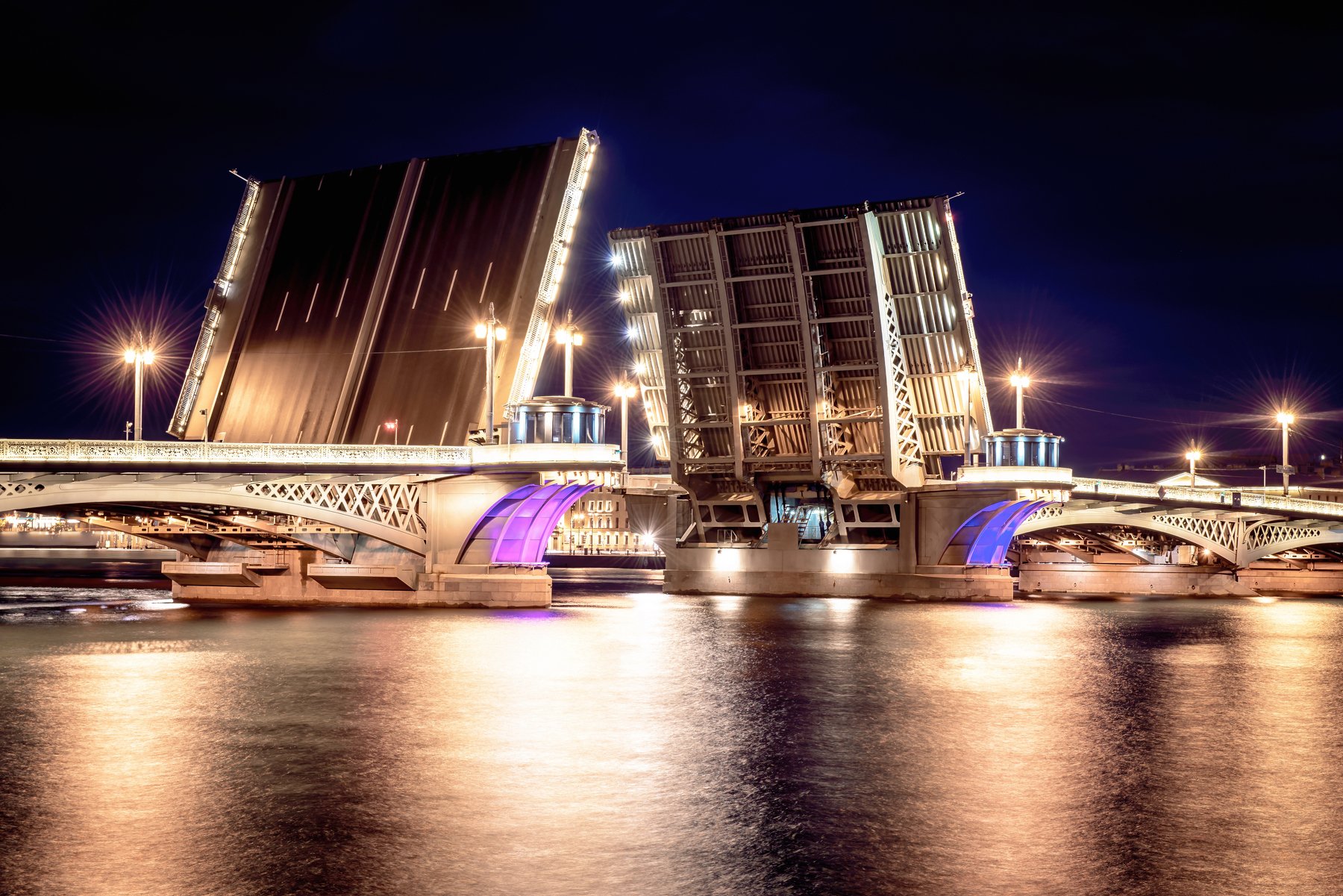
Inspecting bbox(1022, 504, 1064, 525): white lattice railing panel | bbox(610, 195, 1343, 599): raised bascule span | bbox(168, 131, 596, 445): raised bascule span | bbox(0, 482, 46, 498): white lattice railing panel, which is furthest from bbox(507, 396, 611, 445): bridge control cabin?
bbox(1022, 504, 1064, 525): white lattice railing panel

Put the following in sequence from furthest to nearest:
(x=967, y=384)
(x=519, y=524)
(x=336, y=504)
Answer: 1. (x=967, y=384)
2. (x=519, y=524)
3. (x=336, y=504)

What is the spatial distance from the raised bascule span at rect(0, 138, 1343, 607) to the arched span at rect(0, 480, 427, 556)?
11 cm

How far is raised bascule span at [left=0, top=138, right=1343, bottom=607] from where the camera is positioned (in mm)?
44469

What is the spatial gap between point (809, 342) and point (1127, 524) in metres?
21.9

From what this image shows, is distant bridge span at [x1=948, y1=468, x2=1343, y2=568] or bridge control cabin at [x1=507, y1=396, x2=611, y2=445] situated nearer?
bridge control cabin at [x1=507, y1=396, x2=611, y2=445]

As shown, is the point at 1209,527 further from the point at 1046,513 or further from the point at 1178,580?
the point at 1046,513

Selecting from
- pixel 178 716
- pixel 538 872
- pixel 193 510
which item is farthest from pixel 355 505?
pixel 538 872

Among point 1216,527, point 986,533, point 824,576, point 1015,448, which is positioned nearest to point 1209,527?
point 1216,527

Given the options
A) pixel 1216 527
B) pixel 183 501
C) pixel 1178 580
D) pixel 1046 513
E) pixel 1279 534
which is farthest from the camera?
pixel 1178 580

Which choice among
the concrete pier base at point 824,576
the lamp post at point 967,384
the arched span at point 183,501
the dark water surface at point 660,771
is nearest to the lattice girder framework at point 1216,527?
the concrete pier base at point 824,576

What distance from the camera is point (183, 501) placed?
4112 cm

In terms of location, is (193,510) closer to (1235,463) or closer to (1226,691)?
(1226,691)

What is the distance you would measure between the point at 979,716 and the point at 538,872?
10458mm

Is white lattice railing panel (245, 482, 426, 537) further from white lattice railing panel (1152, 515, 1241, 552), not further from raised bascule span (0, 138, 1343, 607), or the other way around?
white lattice railing panel (1152, 515, 1241, 552)
